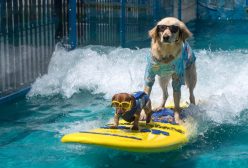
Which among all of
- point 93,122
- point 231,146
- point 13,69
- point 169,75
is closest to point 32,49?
point 13,69

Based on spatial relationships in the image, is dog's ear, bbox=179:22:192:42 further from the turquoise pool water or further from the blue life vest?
the turquoise pool water

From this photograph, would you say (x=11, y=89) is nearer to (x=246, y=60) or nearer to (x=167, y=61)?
(x=167, y=61)

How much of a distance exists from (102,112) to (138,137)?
93.7 inches

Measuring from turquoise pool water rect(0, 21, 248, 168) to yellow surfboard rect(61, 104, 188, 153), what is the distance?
220 mm

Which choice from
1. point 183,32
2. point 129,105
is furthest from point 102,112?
point 129,105

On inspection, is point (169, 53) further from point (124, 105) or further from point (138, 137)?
point (138, 137)

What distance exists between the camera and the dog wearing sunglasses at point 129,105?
4844 mm

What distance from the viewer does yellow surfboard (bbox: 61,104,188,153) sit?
180 inches

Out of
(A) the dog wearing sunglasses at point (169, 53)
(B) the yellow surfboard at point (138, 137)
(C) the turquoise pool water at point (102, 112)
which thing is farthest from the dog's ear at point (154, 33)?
(C) the turquoise pool water at point (102, 112)

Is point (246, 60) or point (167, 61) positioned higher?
Answer: point (167, 61)

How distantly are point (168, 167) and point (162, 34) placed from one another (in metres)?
1.40

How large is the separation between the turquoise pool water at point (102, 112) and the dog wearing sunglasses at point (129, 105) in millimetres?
364

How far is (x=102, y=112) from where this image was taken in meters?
7.16

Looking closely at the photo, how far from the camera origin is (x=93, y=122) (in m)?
6.40
